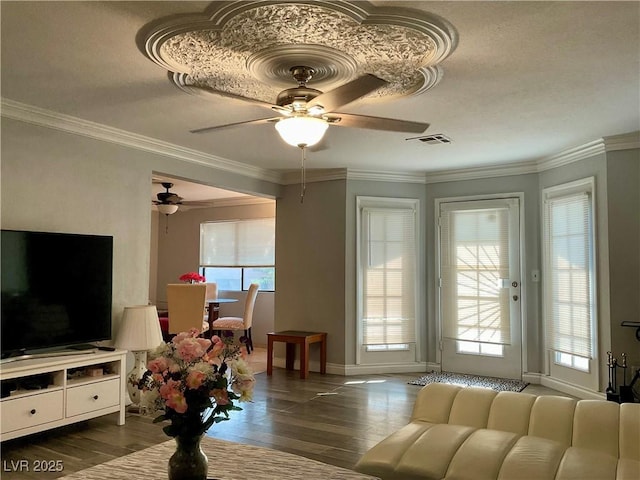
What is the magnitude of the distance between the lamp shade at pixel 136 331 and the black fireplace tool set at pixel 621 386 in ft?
12.8

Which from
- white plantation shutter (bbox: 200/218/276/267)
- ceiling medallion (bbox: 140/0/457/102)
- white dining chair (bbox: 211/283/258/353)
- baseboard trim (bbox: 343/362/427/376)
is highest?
ceiling medallion (bbox: 140/0/457/102)

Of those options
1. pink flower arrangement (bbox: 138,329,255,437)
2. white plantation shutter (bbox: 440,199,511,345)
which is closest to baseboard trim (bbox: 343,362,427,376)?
white plantation shutter (bbox: 440,199,511,345)

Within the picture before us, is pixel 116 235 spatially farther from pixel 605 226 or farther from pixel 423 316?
pixel 605 226

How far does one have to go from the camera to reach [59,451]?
3500 millimetres

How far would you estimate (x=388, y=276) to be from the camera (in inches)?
248

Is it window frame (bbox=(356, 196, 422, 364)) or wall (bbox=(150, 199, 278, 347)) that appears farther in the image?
wall (bbox=(150, 199, 278, 347))

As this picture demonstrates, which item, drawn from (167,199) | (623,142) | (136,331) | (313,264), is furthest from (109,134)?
(623,142)

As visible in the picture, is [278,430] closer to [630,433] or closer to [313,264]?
[630,433]

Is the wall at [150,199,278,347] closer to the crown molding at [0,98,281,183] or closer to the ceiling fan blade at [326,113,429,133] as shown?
the crown molding at [0,98,281,183]

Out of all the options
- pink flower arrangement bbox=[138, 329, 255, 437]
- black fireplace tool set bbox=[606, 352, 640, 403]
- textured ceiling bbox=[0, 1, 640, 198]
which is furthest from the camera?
black fireplace tool set bbox=[606, 352, 640, 403]

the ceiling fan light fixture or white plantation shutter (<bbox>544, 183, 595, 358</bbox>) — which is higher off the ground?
the ceiling fan light fixture

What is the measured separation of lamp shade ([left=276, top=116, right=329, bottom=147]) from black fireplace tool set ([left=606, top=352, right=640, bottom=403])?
3.47 metres

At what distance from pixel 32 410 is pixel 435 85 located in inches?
134

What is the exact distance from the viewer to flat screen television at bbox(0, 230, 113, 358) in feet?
11.6
